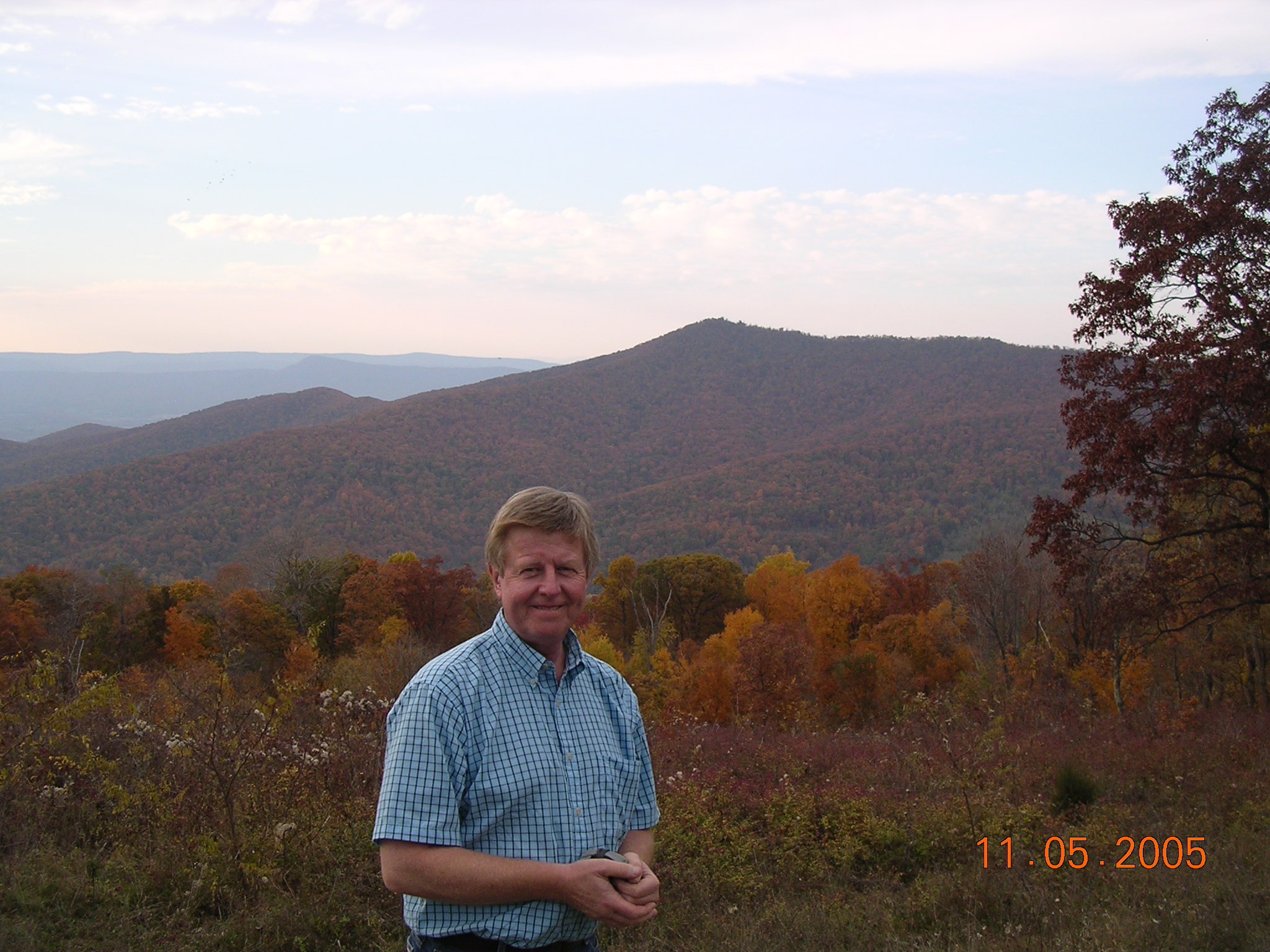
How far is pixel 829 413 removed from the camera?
124375mm

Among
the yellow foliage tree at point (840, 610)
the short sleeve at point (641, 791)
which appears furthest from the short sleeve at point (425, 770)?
the yellow foliage tree at point (840, 610)

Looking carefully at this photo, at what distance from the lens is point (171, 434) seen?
112m

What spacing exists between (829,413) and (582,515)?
125703mm

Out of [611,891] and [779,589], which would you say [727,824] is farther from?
[779,589]

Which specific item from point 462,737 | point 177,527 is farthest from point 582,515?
point 177,527

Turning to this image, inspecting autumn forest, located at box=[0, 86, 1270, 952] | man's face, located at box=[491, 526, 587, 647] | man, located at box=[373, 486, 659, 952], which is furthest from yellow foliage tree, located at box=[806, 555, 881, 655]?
man's face, located at box=[491, 526, 587, 647]

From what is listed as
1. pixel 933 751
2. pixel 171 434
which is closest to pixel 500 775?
pixel 933 751

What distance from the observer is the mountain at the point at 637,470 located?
67.3m

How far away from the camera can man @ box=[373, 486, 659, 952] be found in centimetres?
191

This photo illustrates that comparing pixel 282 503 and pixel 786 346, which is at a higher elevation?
pixel 786 346

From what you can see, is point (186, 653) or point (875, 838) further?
point (186, 653)

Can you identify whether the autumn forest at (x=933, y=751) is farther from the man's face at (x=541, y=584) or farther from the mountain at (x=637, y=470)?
the mountain at (x=637, y=470)

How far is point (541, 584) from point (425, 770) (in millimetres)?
515

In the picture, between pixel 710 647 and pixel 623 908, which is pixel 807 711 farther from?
pixel 623 908
